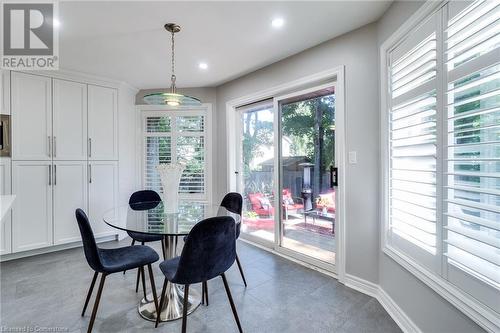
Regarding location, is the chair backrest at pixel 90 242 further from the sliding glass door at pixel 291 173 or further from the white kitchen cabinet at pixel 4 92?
the white kitchen cabinet at pixel 4 92

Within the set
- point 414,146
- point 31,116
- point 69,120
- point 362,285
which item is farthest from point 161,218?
point 31,116

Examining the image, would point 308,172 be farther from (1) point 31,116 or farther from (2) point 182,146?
(1) point 31,116

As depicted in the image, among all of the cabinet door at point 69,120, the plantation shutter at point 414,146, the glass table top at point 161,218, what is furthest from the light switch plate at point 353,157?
the cabinet door at point 69,120

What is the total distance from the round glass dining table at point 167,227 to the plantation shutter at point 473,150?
1551 millimetres

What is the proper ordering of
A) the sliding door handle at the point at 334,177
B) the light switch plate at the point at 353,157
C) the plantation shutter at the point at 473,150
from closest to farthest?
the plantation shutter at the point at 473,150
the light switch plate at the point at 353,157
the sliding door handle at the point at 334,177

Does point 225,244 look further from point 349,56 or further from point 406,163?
point 349,56

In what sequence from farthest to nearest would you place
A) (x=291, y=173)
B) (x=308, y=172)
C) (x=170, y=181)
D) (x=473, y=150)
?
(x=291, y=173), (x=308, y=172), (x=170, y=181), (x=473, y=150)

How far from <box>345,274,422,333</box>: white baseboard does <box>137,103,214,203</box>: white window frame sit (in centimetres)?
253

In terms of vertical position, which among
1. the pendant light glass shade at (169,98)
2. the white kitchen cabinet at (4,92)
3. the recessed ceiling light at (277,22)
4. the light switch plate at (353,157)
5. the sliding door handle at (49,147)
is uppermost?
the recessed ceiling light at (277,22)

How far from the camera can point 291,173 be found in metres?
3.21

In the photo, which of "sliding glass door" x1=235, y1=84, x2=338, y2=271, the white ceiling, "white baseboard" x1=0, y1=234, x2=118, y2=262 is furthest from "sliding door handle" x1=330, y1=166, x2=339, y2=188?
"white baseboard" x1=0, y1=234, x2=118, y2=262

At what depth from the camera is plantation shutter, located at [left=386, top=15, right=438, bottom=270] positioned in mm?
1576

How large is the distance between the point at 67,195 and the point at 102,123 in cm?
116

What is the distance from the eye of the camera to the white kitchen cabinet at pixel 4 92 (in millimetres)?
3020
